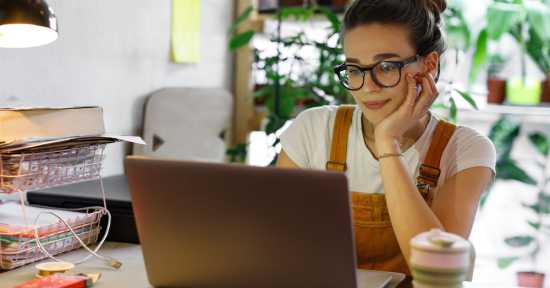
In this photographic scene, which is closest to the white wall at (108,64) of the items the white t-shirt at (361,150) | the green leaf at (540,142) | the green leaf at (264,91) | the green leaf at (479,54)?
the green leaf at (264,91)

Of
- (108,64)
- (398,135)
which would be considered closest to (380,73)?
(398,135)

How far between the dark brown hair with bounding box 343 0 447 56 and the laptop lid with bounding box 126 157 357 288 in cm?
65

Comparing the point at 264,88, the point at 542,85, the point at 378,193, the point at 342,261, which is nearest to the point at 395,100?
the point at 378,193

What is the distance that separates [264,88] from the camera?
2.63 meters

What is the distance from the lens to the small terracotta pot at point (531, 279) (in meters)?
2.66

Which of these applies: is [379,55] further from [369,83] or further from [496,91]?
[496,91]

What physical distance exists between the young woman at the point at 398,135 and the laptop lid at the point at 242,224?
0.43 meters

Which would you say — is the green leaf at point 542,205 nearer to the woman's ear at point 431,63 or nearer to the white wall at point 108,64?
the white wall at point 108,64

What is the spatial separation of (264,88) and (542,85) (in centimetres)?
102

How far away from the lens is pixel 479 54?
2705 mm

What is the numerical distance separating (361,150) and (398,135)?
0.65ft

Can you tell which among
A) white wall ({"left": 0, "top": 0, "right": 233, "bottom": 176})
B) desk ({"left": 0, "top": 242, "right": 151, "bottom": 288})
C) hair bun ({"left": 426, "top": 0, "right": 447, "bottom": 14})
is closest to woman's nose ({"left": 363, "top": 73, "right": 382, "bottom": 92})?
hair bun ({"left": 426, "top": 0, "right": 447, "bottom": 14})

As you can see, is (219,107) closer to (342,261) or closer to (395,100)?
(395,100)

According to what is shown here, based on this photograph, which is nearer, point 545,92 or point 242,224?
point 242,224
